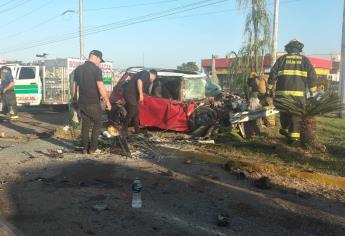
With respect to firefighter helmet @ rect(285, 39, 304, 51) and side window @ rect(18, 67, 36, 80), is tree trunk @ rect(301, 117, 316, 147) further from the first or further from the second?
side window @ rect(18, 67, 36, 80)

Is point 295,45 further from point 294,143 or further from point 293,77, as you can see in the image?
point 294,143

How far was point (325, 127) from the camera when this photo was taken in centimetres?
1285

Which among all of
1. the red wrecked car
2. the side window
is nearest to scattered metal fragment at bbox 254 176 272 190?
Answer: the red wrecked car

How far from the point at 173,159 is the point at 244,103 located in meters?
3.47

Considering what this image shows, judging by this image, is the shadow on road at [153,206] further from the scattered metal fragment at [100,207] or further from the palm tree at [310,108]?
the palm tree at [310,108]

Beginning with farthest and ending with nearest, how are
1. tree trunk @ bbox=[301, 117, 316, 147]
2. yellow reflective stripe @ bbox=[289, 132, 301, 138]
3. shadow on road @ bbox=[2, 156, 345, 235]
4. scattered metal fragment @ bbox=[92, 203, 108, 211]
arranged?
yellow reflective stripe @ bbox=[289, 132, 301, 138] < tree trunk @ bbox=[301, 117, 316, 147] < scattered metal fragment @ bbox=[92, 203, 108, 211] < shadow on road @ bbox=[2, 156, 345, 235]

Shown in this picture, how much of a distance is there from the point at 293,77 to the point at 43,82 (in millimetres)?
13577

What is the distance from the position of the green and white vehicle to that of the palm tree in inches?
494

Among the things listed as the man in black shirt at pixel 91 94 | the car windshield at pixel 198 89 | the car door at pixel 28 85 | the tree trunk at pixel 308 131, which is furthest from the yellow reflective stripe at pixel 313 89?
the car door at pixel 28 85

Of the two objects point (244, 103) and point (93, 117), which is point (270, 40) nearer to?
point (244, 103)

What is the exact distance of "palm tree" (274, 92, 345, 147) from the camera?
8.23m

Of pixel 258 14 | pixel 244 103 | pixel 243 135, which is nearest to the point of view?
pixel 243 135

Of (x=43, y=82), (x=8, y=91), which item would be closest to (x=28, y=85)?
(x=43, y=82)

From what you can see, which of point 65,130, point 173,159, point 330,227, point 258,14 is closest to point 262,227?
point 330,227
